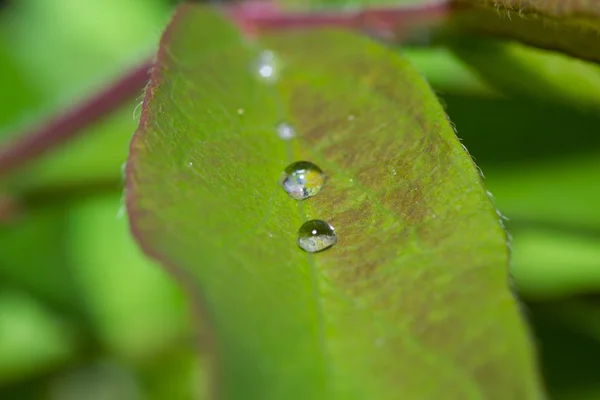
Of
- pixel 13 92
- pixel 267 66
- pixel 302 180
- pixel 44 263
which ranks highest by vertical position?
pixel 13 92

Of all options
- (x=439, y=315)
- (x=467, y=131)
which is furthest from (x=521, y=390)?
(x=467, y=131)

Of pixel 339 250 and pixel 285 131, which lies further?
pixel 285 131

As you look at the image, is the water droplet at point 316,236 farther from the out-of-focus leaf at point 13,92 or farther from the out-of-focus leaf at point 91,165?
the out-of-focus leaf at point 13,92

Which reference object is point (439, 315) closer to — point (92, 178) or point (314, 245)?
point (314, 245)

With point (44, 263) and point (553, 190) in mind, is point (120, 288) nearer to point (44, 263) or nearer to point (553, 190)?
point (44, 263)

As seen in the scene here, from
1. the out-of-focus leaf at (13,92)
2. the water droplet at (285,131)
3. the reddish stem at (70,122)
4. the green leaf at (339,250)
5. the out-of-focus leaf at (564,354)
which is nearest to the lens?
the green leaf at (339,250)

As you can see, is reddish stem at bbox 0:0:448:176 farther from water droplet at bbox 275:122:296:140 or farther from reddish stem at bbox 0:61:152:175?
water droplet at bbox 275:122:296:140

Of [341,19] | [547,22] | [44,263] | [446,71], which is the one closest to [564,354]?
[446,71]

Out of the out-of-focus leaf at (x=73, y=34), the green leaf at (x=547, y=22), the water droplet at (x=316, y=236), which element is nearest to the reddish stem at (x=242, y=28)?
the green leaf at (x=547, y=22)
